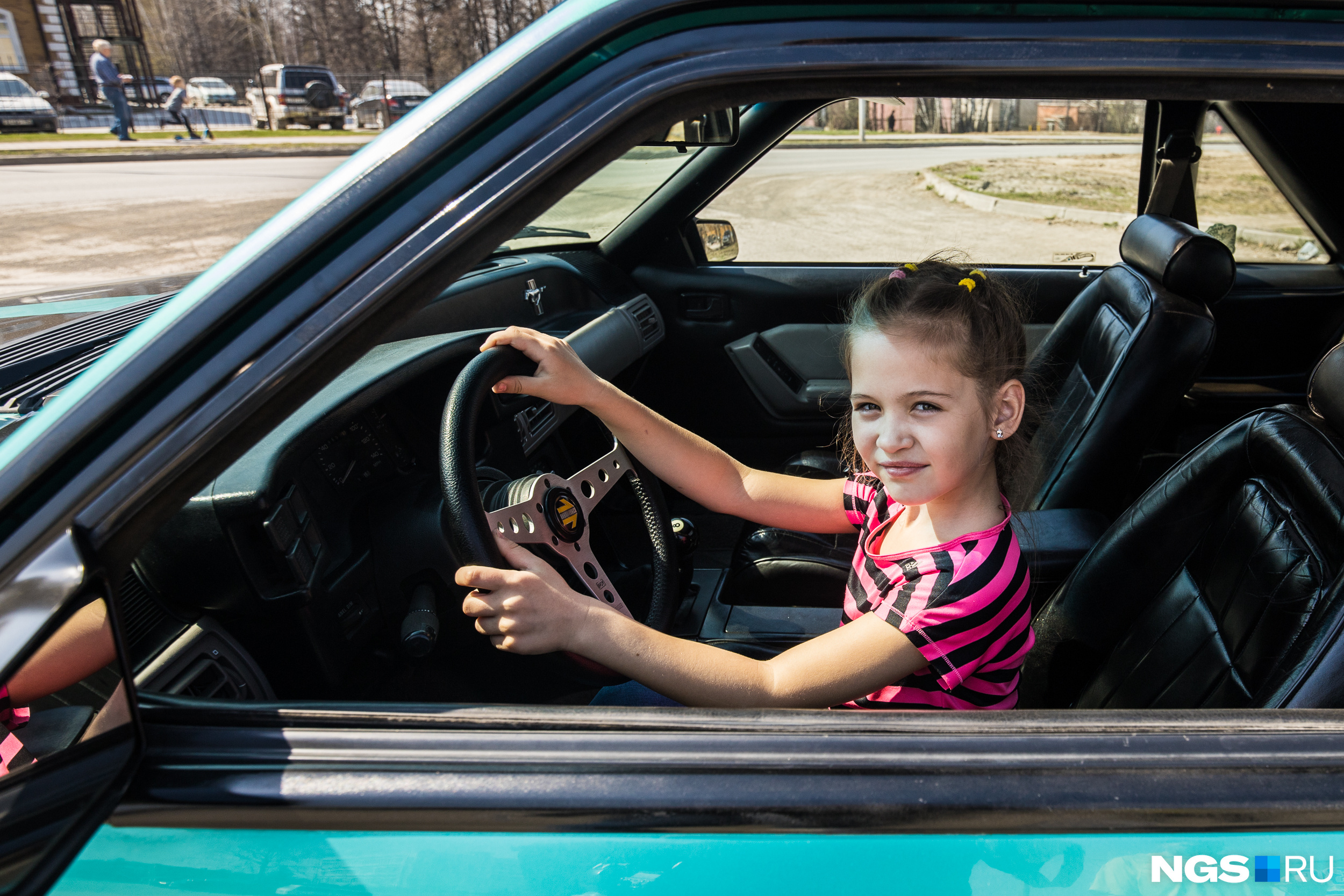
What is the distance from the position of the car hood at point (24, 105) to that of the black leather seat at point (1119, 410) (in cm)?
2329

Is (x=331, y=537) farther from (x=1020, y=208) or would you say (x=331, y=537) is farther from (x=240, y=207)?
(x=240, y=207)

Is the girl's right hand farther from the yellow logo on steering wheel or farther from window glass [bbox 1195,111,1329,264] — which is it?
window glass [bbox 1195,111,1329,264]

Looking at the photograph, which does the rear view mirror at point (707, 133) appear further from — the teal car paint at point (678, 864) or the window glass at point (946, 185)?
the teal car paint at point (678, 864)

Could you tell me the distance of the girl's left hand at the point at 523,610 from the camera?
3.59 ft

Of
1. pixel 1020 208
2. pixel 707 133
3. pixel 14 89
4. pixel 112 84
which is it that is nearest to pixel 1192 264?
pixel 707 133

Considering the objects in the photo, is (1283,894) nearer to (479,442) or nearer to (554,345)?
(554,345)

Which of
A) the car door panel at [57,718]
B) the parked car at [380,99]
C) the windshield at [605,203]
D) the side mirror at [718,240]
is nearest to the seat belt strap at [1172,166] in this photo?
the side mirror at [718,240]

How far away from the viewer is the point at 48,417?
792mm

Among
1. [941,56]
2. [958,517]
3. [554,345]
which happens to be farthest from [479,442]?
[941,56]

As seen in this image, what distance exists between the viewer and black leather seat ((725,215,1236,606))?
207cm

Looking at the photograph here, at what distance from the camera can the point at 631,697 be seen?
4.67ft

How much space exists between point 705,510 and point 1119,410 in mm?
1283

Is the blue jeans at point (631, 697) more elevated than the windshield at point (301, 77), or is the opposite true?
the blue jeans at point (631, 697)

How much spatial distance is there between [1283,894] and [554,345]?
1.09 m
